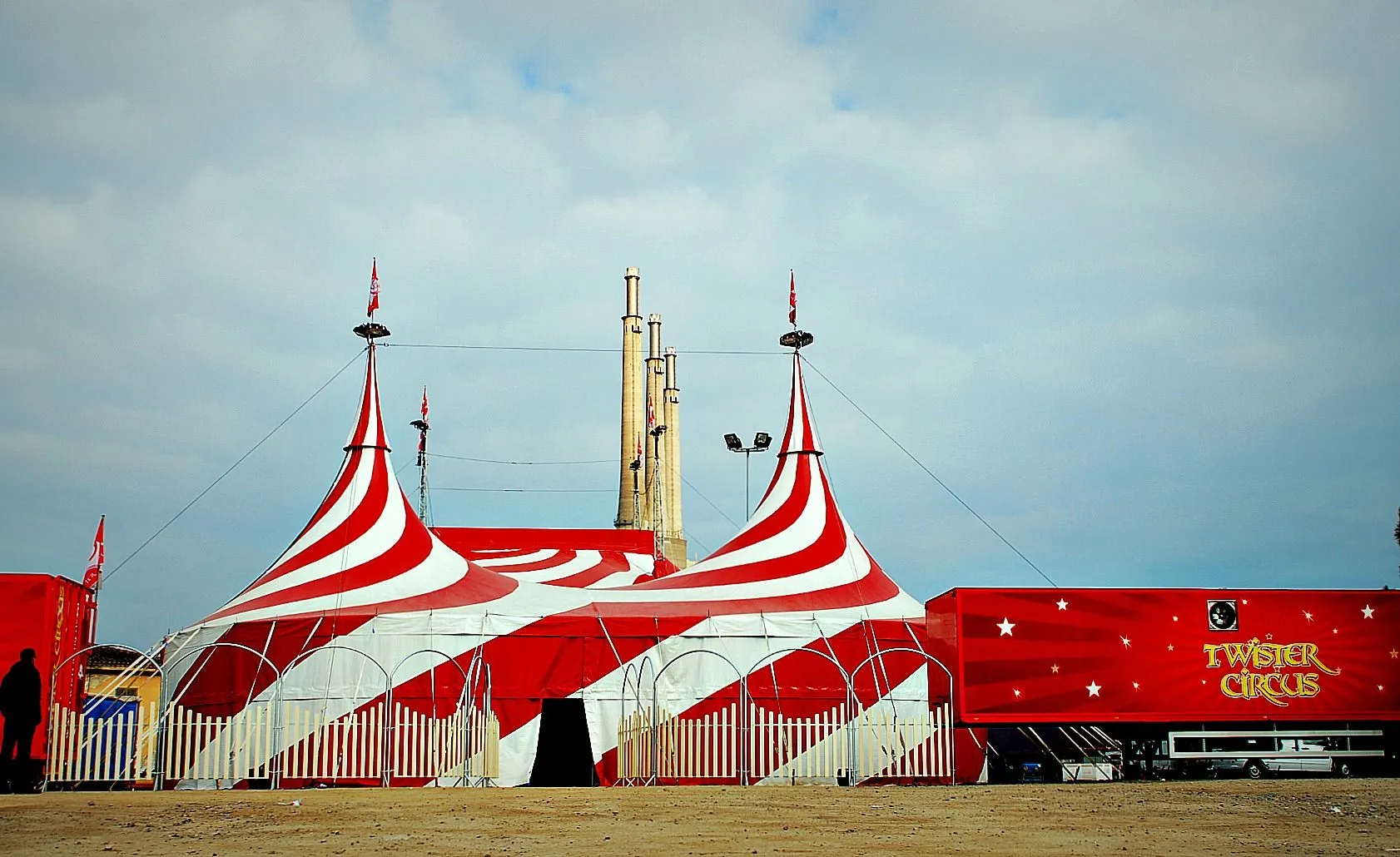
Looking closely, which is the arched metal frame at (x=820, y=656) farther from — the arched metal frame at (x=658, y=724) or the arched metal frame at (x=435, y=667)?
the arched metal frame at (x=435, y=667)

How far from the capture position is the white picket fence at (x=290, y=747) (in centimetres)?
1172

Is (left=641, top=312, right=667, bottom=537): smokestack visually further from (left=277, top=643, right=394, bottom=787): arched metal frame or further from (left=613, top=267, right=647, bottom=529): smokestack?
(left=277, top=643, right=394, bottom=787): arched metal frame

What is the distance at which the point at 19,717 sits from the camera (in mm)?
10789

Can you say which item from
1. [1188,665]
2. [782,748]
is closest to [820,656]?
[782,748]

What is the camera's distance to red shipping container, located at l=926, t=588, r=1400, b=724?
524 inches

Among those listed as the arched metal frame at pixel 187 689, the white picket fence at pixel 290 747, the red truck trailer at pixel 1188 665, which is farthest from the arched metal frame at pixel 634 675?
the arched metal frame at pixel 187 689

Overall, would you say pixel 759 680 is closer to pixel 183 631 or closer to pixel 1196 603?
pixel 1196 603

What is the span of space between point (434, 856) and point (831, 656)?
319 inches

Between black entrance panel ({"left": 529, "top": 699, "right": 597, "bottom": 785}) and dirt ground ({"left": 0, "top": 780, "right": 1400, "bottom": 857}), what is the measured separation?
5.12 metres

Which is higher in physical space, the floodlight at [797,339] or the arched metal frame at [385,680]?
the floodlight at [797,339]

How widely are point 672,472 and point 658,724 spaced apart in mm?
24764

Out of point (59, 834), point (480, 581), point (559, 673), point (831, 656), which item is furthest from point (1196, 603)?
point (59, 834)

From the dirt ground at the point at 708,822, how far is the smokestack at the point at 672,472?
24169 millimetres

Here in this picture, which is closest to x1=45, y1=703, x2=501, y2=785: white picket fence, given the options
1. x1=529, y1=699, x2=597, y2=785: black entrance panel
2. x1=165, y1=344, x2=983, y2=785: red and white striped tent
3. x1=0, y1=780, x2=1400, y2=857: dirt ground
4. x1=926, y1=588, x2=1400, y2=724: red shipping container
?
x1=165, y1=344, x2=983, y2=785: red and white striped tent
